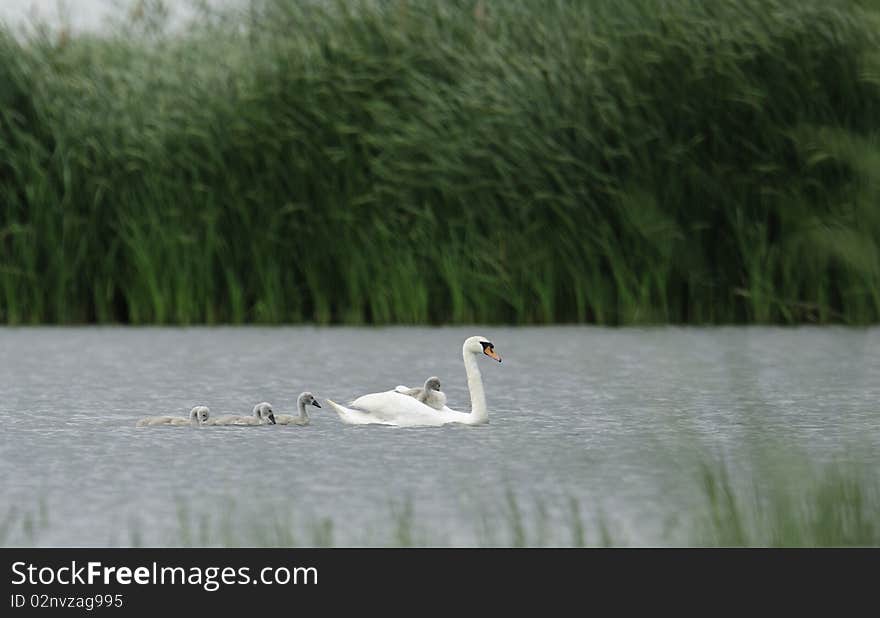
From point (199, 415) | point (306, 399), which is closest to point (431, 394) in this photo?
point (306, 399)

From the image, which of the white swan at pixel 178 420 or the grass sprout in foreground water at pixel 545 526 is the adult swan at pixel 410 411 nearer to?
the white swan at pixel 178 420

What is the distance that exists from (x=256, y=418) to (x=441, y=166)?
4.90 m

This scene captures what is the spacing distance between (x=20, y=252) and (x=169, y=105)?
1.46 meters

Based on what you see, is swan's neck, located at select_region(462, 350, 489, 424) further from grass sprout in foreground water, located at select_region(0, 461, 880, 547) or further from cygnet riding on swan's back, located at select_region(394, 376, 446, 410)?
grass sprout in foreground water, located at select_region(0, 461, 880, 547)

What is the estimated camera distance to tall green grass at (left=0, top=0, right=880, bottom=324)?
1134cm

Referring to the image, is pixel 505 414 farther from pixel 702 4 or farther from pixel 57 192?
pixel 57 192

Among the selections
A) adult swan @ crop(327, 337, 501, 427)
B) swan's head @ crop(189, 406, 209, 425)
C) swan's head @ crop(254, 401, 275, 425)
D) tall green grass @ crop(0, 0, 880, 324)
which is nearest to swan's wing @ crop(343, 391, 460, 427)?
adult swan @ crop(327, 337, 501, 427)

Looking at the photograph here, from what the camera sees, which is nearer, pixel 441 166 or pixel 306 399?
pixel 306 399

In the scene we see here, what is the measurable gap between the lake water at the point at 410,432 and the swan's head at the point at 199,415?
66 mm

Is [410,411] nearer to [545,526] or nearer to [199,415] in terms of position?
[199,415]

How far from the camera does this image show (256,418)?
23.2 feet

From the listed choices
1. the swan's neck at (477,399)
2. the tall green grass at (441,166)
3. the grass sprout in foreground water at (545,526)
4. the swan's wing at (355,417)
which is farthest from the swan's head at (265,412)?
the tall green grass at (441,166)

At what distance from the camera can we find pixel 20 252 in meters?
12.3

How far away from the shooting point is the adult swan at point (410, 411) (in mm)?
6961
